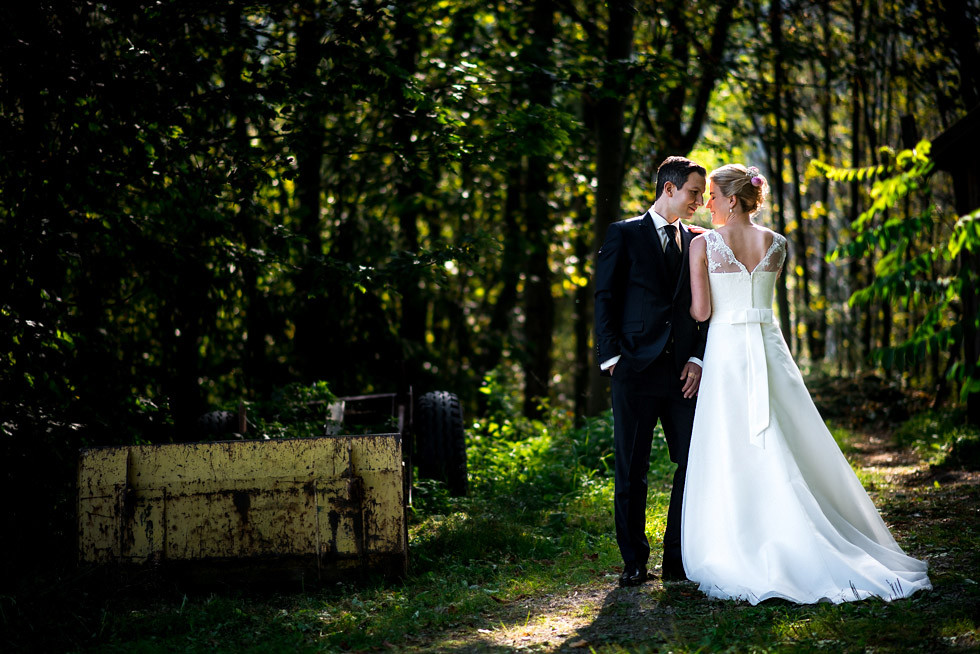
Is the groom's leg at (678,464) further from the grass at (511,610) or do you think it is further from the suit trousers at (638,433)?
the grass at (511,610)

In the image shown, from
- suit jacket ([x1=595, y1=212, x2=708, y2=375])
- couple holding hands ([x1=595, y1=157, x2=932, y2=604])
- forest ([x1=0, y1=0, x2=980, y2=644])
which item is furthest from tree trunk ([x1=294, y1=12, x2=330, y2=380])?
couple holding hands ([x1=595, y1=157, x2=932, y2=604])

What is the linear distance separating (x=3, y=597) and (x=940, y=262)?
1770 cm

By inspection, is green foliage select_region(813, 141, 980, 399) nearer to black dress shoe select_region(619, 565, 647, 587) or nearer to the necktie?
the necktie

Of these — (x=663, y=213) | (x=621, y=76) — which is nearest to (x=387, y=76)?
(x=621, y=76)

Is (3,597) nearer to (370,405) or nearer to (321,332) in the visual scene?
(370,405)

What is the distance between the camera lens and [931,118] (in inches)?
603

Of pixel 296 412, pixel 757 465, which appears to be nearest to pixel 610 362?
pixel 757 465

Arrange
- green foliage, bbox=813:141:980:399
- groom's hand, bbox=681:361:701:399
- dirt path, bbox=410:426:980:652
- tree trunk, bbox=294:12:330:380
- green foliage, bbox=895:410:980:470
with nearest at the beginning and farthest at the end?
green foliage, bbox=813:141:980:399, dirt path, bbox=410:426:980:652, groom's hand, bbox=681:361:701:399, tree trunk, bbox=294:12:330:380, green foliage, bbox=895:410:980:470

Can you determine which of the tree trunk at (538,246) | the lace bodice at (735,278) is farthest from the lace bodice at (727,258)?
the tree trunk at (538,246)

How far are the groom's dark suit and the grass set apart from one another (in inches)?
19.1

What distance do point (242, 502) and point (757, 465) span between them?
2.83 meters

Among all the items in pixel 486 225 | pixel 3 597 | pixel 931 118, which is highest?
pixel 931 118

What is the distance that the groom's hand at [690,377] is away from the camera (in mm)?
4660

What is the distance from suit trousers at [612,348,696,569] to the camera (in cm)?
458
